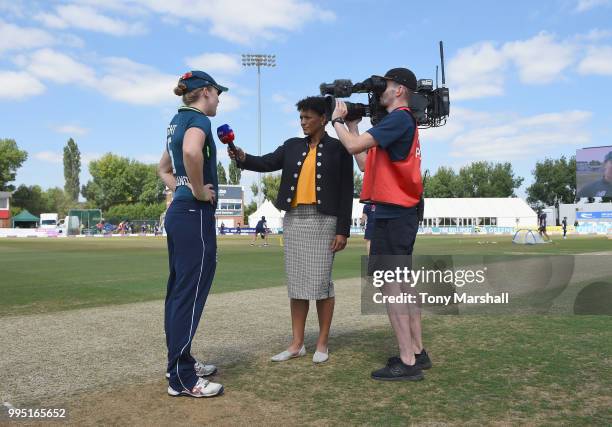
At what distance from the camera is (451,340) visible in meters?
4.74

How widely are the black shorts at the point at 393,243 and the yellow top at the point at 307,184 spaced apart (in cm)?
68

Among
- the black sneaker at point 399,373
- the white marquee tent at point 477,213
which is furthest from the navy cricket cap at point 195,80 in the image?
the white marquee tent at point 477,213

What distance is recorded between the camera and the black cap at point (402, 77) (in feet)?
12.7

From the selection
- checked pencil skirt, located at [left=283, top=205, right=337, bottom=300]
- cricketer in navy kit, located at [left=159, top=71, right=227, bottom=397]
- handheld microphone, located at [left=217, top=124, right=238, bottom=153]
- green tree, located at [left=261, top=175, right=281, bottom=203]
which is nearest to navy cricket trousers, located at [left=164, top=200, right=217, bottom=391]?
cricketer in navy kit, located at [left=159, top=71, right=227, bottom=397]

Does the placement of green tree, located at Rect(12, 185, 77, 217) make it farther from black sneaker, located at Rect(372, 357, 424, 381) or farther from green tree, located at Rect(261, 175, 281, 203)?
black sneaker, located at Rect(372, 357, 424, 381)

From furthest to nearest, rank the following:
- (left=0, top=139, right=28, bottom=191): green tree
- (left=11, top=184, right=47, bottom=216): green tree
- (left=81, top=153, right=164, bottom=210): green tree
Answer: (left=81, top=153, right=164, bottom=210): green tree < (left=11, top=184, right=47, bottom=216): green tree < (left=0, top=139, right=28, bottom=191): green tree

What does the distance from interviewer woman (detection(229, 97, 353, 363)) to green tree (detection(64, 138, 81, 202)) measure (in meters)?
113

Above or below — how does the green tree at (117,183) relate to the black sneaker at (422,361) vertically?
above

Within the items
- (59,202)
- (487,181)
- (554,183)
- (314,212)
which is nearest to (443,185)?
(487,181)

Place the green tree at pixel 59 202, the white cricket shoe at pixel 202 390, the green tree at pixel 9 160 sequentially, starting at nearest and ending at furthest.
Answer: the white cricket shoe at pixel 202 390 < the green tree at pixel 9 160 < the green tree at pixel 59 202

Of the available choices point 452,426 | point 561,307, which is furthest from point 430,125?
point 452,426

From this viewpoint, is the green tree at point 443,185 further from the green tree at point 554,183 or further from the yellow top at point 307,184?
the yellow top at point 307,184

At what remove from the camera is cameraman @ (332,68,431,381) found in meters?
3.79

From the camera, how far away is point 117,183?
99.9 metres
